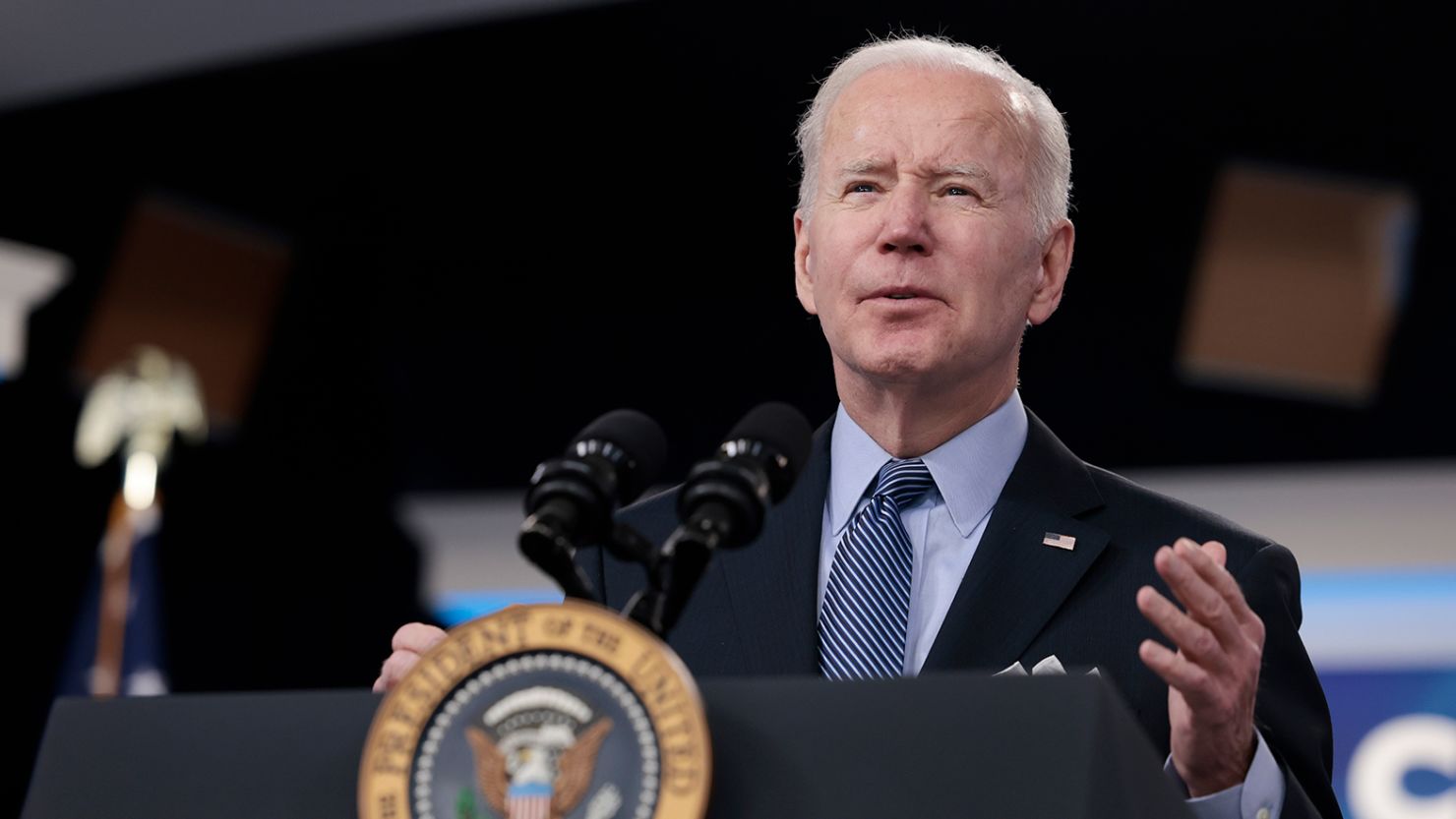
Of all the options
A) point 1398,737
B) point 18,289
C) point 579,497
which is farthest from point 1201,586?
point 18,289

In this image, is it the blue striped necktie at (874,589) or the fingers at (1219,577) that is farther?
the blue striped necktie at (874,589)

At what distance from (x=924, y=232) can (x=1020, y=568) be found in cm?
35

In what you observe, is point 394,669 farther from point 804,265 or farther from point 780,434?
point 804,265

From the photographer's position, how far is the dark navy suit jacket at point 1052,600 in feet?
5.15

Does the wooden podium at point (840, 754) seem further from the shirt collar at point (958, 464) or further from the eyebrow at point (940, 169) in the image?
the eyebrow at point (940, 169)

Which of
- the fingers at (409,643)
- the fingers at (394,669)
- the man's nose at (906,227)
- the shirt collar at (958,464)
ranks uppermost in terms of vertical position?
the man's nose at (906,227)

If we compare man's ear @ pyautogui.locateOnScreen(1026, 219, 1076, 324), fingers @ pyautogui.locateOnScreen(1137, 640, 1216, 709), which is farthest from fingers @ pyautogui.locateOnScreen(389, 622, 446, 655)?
man's ear @ pyautogui.locateOnScreen(1026, 219, 1076, 324)

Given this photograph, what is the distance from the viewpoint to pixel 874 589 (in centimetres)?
165

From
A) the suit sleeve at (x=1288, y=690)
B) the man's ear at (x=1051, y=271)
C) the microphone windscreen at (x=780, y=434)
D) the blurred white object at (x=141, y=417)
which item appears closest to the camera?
the microphone windscreen at (x=780, y=434)

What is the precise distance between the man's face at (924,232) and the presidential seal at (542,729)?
79 centimetres

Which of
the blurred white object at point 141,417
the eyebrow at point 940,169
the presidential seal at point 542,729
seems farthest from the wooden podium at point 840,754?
the blurred white object at point 141,417

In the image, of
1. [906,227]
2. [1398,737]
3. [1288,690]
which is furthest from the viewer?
[1398,737]

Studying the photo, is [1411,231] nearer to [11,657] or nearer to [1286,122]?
[1286,122]

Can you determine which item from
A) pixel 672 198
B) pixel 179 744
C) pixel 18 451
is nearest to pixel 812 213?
pixel 179 744
